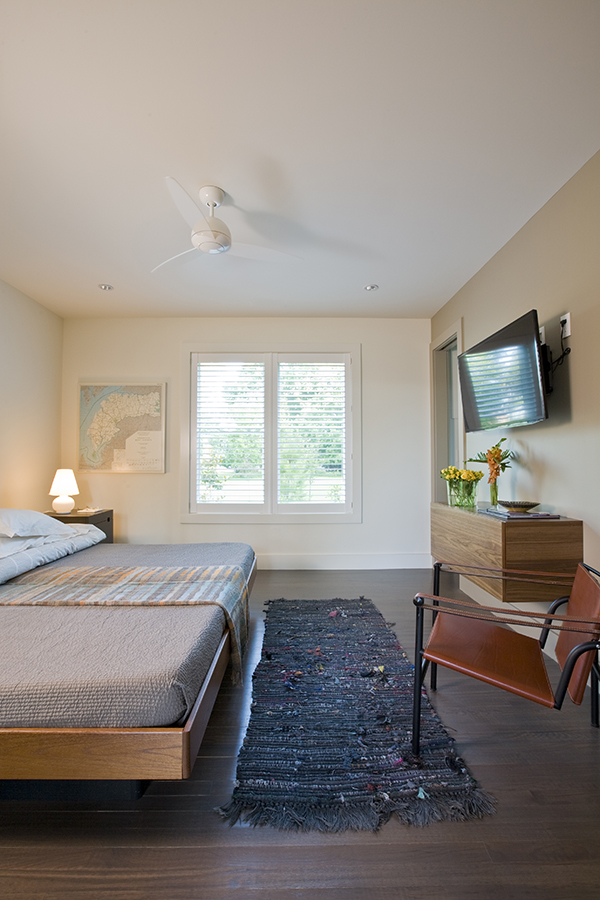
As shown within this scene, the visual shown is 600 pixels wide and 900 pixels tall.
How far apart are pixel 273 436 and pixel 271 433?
0.04m

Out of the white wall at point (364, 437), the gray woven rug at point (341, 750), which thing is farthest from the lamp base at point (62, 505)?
the gray woven rug at point (341, 750)

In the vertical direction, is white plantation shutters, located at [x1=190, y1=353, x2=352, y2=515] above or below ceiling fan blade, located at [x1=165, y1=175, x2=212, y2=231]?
below

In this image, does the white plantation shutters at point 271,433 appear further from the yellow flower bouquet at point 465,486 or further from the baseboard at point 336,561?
the yellow flower bouquet at point 465,486

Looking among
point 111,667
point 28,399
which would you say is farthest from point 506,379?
point 28,399

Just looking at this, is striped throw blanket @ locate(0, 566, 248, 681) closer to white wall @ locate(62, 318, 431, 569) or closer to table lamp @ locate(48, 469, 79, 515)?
table lamp @ locate(48, 469, 79, 515)

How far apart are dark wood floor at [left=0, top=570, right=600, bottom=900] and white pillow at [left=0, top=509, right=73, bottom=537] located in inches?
73.1

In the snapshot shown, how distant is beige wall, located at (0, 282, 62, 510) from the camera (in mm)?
3928

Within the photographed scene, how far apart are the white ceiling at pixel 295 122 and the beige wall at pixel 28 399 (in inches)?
31.9

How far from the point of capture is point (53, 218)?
2.87 m

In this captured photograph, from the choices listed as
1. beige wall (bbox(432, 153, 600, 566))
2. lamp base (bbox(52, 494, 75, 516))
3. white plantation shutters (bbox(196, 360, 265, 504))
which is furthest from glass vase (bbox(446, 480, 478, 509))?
lamp base (bbox(52, 494, 75, 516))

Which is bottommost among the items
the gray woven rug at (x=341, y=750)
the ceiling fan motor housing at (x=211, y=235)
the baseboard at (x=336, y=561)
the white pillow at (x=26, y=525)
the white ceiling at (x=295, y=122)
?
the gray woven rug at (x=341, y=750)

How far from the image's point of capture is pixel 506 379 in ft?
9.36

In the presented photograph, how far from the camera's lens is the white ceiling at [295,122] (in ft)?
5.29

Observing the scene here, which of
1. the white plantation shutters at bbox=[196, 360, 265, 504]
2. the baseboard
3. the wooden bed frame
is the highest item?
the white plantation shutters at bbox=[196, 360, 265, 504]
